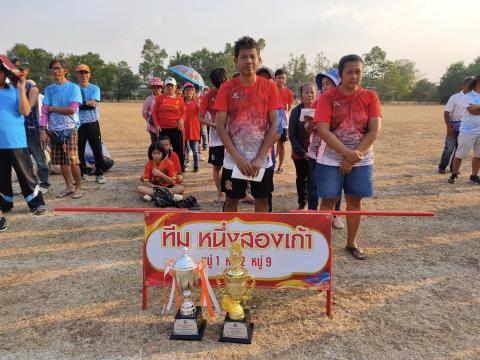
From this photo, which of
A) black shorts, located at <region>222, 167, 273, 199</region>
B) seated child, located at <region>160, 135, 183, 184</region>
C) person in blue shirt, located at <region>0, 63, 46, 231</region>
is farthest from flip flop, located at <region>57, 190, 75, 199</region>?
black shorts, located at <region>222, 167, 273, 199</region>

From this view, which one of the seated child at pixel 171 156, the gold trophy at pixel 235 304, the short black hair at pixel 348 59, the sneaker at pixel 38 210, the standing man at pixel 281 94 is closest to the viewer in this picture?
the gold trophy at pixel 235 304

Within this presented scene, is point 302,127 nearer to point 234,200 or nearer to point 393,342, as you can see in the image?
point 234,200

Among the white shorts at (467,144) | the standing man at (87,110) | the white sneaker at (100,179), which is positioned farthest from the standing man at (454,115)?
the white sneaker at (100,179)

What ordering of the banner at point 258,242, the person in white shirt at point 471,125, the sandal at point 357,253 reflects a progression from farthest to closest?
the person in white shirt at point 471,125, the sandal at point 357,253, the banner at point 258,242

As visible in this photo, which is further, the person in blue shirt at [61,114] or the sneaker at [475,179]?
the sneaker at [475,179]

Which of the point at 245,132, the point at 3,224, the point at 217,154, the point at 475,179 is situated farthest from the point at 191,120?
the point at 475,179

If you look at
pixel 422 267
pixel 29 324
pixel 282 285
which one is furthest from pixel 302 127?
pixel 29 324

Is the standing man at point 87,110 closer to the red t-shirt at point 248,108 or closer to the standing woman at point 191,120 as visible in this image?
the standing woman at point 191,120

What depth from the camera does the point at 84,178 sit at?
693cm

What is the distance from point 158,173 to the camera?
573 centimetres

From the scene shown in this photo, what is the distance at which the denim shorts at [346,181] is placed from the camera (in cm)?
351

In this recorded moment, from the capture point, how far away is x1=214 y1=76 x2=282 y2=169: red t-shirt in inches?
124

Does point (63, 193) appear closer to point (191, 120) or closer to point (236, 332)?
point (191, 120)

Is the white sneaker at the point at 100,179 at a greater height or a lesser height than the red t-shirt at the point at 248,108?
lesser
